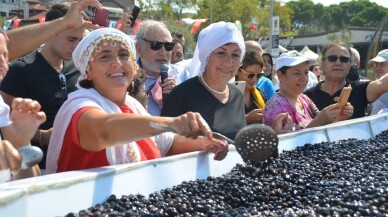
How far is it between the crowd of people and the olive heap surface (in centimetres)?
24

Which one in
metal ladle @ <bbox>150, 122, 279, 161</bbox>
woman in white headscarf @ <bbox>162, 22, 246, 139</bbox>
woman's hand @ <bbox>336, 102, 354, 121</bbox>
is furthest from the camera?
woman's hand @ <bbox>336, 102, 354, 121</bbox>

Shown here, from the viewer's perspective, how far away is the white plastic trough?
5.72ft

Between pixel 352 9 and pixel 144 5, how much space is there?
57816mm

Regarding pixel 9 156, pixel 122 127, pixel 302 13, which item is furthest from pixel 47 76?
pixel 302 13

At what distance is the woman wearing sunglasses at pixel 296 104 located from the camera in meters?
3.70

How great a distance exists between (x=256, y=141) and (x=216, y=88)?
83 cm

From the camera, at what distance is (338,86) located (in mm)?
4523

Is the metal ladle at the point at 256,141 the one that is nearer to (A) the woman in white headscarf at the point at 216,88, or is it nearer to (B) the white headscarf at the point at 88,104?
(B) the white headscarf at the point at 88,104

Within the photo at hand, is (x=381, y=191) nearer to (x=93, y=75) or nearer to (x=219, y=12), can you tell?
(x=93, y=75)

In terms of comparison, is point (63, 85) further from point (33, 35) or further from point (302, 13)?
point (302, 13)

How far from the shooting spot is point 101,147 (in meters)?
2.26

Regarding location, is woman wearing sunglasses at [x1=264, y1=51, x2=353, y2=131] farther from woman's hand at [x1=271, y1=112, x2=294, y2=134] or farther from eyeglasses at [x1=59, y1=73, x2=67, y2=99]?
eyeglasses at [x1=59, y1=73, x2=67, y2=99]

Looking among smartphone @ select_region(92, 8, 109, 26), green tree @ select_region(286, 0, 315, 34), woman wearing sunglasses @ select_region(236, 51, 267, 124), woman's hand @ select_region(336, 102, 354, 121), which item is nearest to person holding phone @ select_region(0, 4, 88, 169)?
smartphone @ select_region(92, 8, 109, 26)

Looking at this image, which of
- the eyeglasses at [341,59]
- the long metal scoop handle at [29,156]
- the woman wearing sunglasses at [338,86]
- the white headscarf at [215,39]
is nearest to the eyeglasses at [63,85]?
the white headscarf at [215,39]
